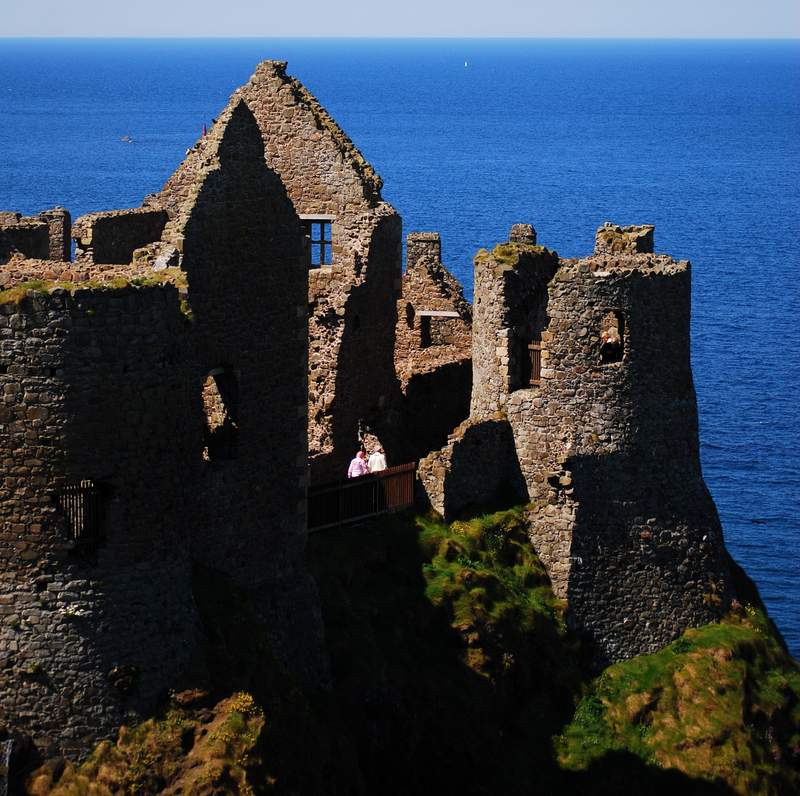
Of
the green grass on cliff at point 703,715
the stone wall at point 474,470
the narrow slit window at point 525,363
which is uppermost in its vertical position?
the narrow slit window at point 525,363

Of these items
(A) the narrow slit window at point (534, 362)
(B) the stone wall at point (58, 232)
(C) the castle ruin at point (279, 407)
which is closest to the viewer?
(C) the castle ruin at point (279, 407)

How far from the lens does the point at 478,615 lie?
136 feet

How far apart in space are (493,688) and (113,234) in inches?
498

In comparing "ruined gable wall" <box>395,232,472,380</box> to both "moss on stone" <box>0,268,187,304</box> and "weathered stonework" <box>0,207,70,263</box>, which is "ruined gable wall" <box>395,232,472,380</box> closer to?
"weathered stonework" <box>0,207,70,263</box>

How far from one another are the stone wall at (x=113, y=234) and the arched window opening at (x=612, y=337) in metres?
10.1

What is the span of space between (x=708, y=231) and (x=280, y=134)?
112 metres

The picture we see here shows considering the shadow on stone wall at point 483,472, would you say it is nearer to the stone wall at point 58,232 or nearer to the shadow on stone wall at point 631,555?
the shadow on stone wall at point 631,555

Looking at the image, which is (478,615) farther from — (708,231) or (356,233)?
(708,231)

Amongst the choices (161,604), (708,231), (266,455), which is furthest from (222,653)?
(708,231)

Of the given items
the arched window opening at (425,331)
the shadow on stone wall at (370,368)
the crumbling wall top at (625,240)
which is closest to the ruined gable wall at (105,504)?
the shadow on stone wall at (370,368)

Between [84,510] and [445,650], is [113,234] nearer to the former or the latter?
[445,650]

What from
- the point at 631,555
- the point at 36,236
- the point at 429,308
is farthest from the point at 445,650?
the point at 429,308

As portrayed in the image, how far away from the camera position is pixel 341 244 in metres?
46.9

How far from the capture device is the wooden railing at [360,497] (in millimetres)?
40719
